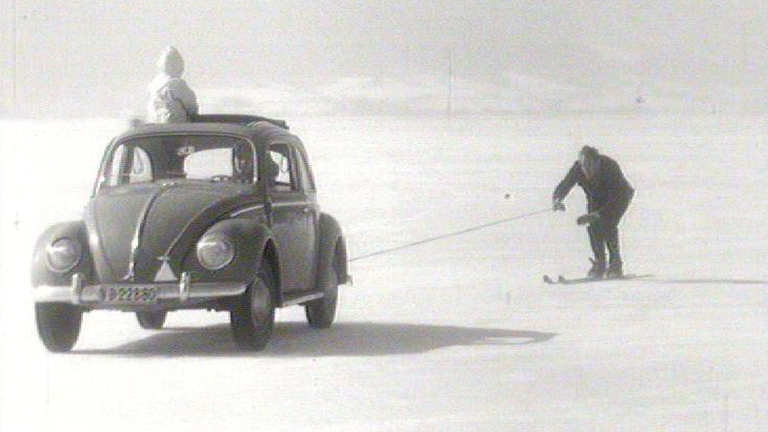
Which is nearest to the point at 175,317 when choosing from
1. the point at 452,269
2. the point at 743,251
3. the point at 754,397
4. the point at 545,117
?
the point at 452,269

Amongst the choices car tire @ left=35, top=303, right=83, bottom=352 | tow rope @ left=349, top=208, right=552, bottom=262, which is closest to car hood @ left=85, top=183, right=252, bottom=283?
car tire @ left=35, top=303, right=83, bottom=352

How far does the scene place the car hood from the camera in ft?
49.0

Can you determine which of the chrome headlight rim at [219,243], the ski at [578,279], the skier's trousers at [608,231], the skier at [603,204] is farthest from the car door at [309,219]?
the skier's trousers at [608,231]

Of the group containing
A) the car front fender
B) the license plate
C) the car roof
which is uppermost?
the car roof

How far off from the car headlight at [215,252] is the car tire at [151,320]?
2.33m

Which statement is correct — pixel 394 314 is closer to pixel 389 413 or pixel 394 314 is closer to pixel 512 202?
pixel 389 413

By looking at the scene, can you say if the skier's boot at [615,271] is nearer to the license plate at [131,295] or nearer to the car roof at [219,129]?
the car roof at [219,129]

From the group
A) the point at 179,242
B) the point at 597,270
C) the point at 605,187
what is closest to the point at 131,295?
the point at 179,242

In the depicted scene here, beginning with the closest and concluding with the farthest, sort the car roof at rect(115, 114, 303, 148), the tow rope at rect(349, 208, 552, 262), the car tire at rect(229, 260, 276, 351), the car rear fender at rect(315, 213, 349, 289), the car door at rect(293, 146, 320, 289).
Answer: the car tire at rect(229, 260, 276, 351), the car roof at rect(115, 114, 303, 148), the car door at rect(293, 146, 320, 289), the car rear fender at rect(315, 213, 349, 289), the tow rope at rect(349, 208, 552, 262)

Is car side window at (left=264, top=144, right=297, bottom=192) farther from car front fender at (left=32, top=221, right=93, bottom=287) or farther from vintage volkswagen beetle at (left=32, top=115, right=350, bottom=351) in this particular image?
car front fender at (left=32, top=221, right=93, bottom=287)

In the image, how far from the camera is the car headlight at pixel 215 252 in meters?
14.9

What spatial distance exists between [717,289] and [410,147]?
109ft

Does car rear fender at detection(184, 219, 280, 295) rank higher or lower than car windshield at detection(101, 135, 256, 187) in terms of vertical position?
lower

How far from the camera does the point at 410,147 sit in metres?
53.9
